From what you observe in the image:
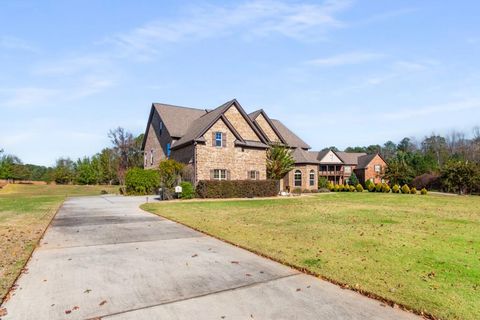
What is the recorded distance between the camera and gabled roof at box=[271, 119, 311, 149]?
39.4 m

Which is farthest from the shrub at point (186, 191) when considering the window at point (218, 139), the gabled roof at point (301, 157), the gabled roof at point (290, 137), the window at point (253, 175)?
the gabled roof at point (290, 137)

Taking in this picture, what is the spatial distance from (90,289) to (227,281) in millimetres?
2251

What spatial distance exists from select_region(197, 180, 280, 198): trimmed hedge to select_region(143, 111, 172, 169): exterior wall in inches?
376

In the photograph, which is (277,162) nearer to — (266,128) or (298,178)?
(266,128)

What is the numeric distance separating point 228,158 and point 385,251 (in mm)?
21710

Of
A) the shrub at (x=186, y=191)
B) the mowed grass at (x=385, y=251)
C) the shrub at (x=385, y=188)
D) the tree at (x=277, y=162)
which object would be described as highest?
the tree at (x=277, y=162)

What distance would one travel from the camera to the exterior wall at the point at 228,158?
1062 inches

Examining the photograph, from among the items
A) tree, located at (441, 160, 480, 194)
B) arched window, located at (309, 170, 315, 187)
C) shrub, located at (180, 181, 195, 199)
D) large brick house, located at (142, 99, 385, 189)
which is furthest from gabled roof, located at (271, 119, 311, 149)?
shrub, located at (180, 181, 195, 199)

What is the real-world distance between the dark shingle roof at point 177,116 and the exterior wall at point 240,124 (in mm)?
5206

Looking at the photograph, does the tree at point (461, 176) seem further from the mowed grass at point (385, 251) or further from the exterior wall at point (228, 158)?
the mowed grass at point (385, 251)

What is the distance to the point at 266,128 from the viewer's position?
117 ft

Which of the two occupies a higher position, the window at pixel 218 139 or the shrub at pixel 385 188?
→ the window at pixel 218 139

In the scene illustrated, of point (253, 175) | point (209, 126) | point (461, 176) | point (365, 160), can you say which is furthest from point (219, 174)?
point (365, 160)

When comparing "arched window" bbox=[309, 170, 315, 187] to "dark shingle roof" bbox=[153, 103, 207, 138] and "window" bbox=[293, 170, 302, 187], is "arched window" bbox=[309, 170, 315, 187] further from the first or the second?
"dark shingle roof" bbox=[153, 103, 207, 138]
